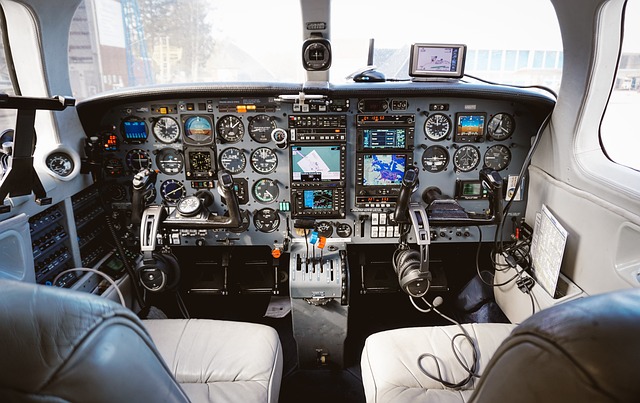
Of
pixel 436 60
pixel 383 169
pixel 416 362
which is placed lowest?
pixel 416 362

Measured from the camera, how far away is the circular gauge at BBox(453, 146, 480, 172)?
8.82ft

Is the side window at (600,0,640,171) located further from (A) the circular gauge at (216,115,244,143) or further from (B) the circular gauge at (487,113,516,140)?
(A) the circular gauge at (216,115,244,143)

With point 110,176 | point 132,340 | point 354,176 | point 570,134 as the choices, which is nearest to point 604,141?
point 570,134

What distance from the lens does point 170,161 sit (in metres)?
2.71

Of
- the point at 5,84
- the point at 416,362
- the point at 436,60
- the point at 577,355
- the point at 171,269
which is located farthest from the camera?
the point at 436,60

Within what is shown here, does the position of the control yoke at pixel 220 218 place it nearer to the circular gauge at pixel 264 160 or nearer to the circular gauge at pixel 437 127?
the circular gauge at pixel 264 160

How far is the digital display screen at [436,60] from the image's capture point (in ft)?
8.34

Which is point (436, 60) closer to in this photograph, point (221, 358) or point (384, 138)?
point (384, 138)

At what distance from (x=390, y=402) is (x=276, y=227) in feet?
4.92

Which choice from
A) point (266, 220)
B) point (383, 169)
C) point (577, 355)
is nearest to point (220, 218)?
point (266, 220)

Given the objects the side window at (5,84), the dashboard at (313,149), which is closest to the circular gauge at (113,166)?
the dashboard at (313,149)

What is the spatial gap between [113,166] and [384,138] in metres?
1.75

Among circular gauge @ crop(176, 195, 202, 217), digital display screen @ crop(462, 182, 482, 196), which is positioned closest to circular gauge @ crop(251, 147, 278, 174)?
circular gauge @ crop(176, 195, 202, 217)

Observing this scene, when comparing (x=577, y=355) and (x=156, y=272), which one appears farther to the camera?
(x=156, y=272)
